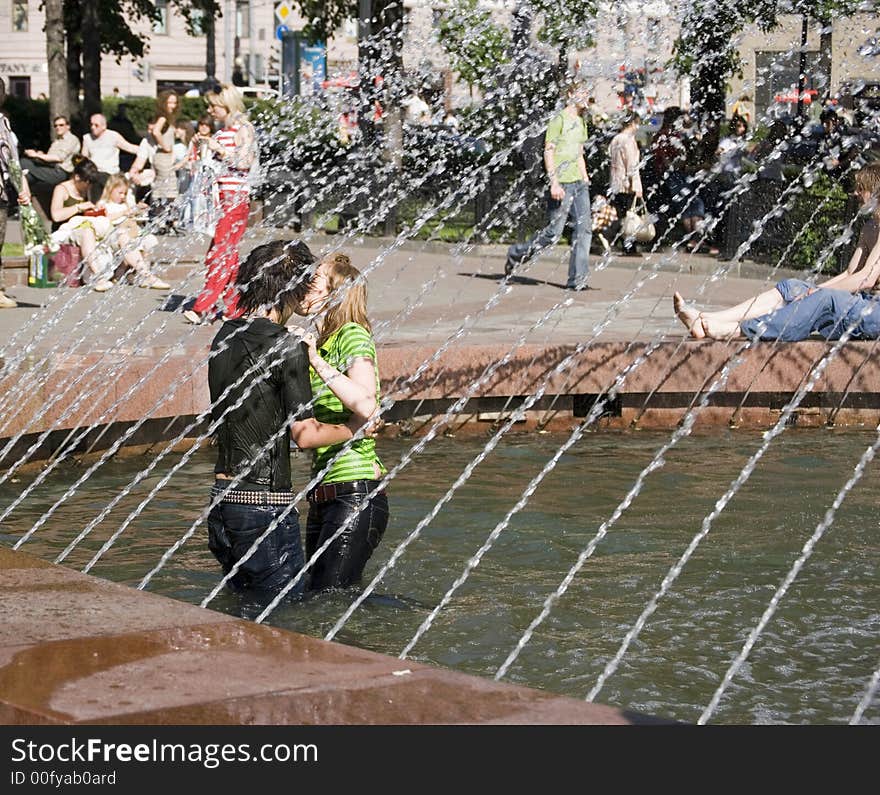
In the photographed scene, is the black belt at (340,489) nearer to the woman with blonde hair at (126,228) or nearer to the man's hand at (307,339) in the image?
the man's hand at (307,339)

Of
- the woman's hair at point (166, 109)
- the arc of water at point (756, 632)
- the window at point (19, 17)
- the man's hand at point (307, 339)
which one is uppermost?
the window at point (19, 17)

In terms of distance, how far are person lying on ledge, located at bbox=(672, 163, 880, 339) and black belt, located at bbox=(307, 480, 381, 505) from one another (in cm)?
396

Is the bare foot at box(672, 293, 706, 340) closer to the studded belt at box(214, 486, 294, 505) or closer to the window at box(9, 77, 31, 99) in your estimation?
the studded belt at box(214, 486, 294, 505)

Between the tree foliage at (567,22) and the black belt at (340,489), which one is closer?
the black belt at (340,489)

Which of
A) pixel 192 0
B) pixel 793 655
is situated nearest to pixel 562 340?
pixel 793 655

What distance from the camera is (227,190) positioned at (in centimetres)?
1209

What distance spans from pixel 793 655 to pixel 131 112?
40563 millimetres

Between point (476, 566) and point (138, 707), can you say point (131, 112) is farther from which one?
point (138, 707)

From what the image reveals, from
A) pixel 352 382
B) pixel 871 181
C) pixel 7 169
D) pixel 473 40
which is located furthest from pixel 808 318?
pixel 473 40

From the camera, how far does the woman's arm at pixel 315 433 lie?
5473 mm

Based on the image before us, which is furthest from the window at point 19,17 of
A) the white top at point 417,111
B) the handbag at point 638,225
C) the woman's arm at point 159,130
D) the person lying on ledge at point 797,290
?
the person lying on ledge at point 797,290

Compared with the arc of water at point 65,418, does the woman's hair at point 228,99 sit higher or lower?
higher

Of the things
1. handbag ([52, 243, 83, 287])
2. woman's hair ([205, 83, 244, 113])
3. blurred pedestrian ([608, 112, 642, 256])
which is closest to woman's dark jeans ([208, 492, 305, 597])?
woman's hair ([205, 83, 244, 113])
